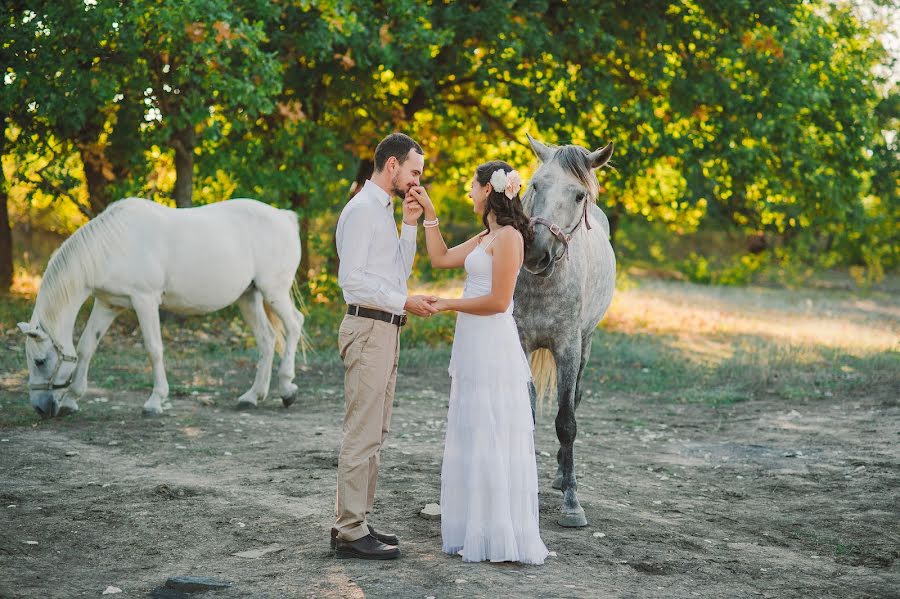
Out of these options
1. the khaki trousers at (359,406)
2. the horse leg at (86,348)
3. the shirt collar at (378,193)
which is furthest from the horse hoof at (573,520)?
the horse leg at (86,348)

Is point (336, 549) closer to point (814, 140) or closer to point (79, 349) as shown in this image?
point (79, 349)

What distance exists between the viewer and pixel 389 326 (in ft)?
15.0

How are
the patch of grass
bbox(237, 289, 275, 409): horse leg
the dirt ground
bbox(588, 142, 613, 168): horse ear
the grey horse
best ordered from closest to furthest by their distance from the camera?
the dirt ground → the grey horse → bbox(588, 142, 613, 168): horse ear → bbox(237, 289, 275, 409): horse leg → the patch of grass

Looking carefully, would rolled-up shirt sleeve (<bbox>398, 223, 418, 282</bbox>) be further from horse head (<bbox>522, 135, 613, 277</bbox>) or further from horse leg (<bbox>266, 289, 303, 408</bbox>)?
horse leg (<bbox>266, 289, 303, 408</bbox>)

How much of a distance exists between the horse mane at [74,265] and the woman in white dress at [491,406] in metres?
4.54

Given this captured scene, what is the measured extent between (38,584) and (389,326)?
1942 mm

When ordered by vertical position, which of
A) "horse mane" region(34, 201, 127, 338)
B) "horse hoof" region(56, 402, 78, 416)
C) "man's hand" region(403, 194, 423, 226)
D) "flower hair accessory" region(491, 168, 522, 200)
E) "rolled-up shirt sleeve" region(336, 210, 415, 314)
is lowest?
"horse hoof" region(56, 402, 78, 416)

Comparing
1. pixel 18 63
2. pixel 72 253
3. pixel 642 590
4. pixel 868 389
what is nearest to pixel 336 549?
pixel 642 590

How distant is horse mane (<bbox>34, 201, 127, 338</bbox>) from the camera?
A: 26.5ft

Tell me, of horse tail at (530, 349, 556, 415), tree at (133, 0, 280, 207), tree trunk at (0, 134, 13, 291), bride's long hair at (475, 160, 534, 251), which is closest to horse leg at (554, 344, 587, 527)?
horse tail at (530, 349, 556, 415)

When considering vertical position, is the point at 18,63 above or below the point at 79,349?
above

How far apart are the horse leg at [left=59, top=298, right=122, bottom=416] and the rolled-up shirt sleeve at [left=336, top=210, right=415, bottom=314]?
4760mm

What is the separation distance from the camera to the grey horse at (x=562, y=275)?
17.7ft

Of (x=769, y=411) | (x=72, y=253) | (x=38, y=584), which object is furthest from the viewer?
(x=769, y=411)
